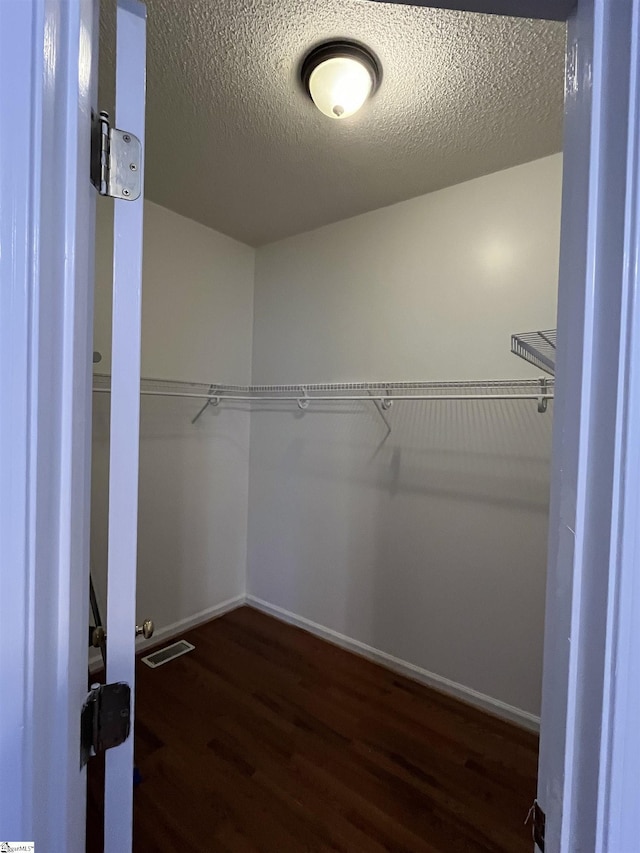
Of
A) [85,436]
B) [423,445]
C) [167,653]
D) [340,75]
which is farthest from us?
[167,653]

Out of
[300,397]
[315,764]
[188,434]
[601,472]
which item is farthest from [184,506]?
[601,472]

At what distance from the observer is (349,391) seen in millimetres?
2402

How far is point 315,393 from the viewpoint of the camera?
2529 mm

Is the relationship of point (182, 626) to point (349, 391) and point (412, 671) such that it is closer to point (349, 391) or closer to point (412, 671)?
point (412, 671)

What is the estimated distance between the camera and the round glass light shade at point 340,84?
129 centimetres

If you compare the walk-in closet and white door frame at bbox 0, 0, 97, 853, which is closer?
white door frame at bbox 0, 0, 97, 853

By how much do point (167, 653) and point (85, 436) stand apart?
89.8 inches

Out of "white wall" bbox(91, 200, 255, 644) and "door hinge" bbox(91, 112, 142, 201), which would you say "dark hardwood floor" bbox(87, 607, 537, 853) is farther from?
"door hinge" bbox(91, 112, 142, 201)

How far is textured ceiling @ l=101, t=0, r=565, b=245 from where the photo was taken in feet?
3.91

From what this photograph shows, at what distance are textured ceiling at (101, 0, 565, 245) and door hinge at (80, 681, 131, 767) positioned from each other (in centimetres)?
169

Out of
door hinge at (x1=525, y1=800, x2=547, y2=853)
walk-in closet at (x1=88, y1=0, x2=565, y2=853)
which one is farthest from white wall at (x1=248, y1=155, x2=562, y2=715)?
door hinge at (x1=525, y1=800, x2=547, y2=853)

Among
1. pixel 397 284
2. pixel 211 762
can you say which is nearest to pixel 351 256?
pixel 397 284

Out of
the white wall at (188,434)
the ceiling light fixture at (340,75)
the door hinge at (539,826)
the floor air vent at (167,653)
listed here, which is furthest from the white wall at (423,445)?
the door hinge at (539,826)

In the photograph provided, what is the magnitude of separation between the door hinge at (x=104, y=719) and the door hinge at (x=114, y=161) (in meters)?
0.67
